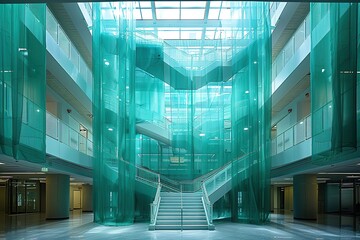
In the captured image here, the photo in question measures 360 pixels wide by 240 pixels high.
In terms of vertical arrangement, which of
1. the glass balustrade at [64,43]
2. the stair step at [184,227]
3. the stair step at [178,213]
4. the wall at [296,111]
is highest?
the glass balustrade at [64,43]

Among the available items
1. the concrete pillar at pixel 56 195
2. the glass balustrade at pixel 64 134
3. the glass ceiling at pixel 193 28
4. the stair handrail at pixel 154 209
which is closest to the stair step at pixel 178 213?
the stair handrail at pixel 154 209

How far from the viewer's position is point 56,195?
2216 centimetres

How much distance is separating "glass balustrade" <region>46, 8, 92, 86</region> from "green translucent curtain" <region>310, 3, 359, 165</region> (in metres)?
8.81

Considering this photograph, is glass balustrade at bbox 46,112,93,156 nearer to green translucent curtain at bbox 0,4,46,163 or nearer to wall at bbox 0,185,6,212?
green translucent curtain at bbox 0,4,46,163

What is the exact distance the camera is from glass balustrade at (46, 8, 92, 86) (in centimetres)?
1573

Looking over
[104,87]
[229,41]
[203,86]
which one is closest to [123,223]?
[104,87]

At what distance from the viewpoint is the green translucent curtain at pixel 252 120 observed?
18719 mm

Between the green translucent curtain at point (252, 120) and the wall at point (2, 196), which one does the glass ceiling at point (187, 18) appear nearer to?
the green translucent curtain at point (252, 120)

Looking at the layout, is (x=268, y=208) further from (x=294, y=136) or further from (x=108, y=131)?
(x=108, y=131)

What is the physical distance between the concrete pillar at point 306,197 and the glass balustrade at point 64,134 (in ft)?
32.6

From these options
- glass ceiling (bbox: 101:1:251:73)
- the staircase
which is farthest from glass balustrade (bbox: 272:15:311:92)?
the staircase

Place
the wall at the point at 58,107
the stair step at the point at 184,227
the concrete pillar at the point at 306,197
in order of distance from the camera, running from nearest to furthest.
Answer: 1. the stair step at the point at 184,227
2. the wall at the point at 58,107
3. the concrete pillar at the point at 306,197

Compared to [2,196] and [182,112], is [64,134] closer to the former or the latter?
[182,112]

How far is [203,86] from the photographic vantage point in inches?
956
